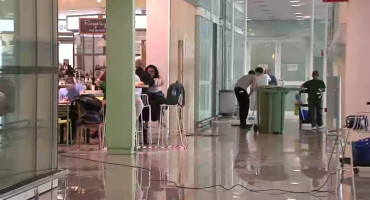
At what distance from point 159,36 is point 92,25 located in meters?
5.49

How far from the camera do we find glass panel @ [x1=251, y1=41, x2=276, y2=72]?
2864 cm

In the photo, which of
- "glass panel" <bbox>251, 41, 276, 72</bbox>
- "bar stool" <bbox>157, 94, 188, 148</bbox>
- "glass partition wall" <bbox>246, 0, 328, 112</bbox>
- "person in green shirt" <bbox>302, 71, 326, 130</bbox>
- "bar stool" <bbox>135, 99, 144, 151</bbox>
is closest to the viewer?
"bar stool" <bbox>135, 99, 144, 151</bbox>

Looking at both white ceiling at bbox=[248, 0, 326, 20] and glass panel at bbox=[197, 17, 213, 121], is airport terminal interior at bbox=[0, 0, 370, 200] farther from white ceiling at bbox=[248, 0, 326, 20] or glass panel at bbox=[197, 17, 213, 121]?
white ceiling at bbox=[248, 0, 326, 20]

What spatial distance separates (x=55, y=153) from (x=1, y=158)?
3.10ft

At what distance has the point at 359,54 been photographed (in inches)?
368

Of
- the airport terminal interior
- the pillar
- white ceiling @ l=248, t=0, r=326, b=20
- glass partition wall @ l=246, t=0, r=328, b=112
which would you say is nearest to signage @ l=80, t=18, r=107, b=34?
the airport terminal interior

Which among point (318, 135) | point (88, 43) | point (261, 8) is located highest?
point (261, 8)

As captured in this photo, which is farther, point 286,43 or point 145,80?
point 286,43

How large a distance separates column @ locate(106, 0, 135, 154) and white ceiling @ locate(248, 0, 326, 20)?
1359cm

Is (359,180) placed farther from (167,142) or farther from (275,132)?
(275,132)

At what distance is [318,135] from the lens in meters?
15.3

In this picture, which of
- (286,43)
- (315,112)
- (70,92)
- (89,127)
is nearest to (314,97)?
(315,112)

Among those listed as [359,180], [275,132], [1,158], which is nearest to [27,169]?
[1,158]

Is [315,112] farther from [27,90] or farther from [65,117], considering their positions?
[27,90]
